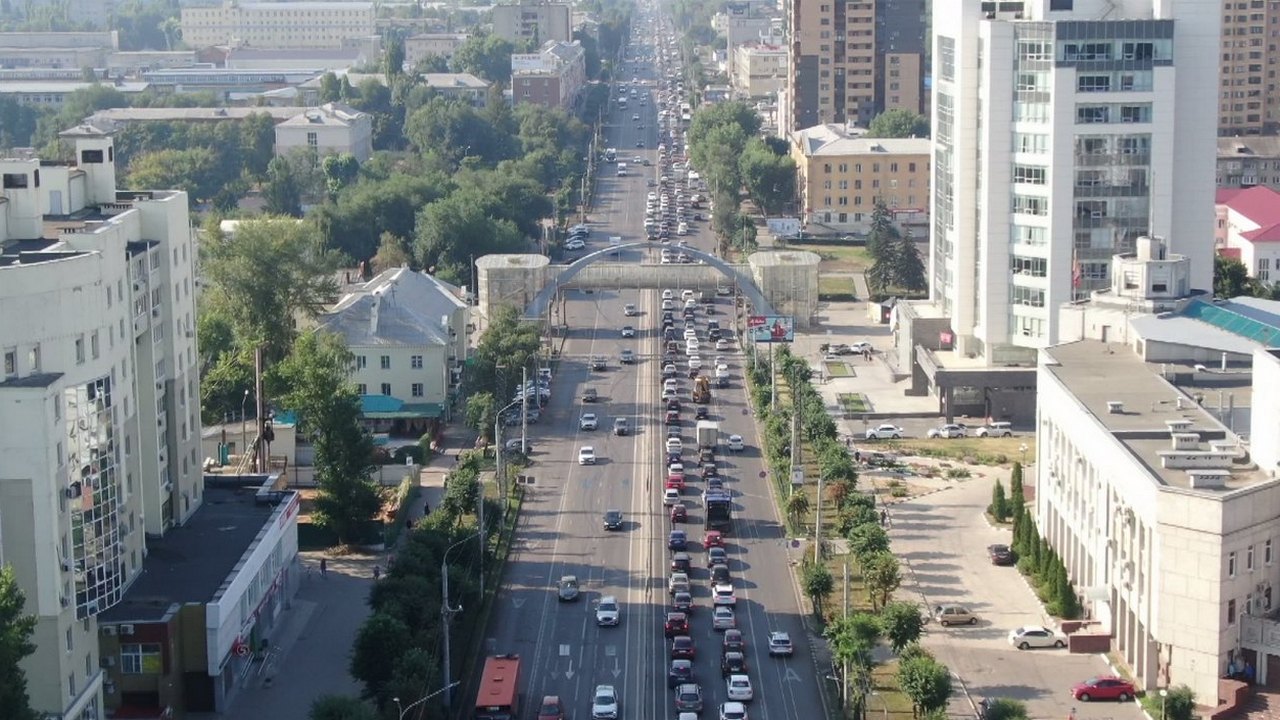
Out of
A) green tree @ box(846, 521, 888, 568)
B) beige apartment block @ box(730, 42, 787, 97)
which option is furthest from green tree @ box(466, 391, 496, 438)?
beige apartment block @ box(730, 42, 787, 97)

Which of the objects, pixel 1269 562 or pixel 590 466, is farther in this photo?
pixel 590 466

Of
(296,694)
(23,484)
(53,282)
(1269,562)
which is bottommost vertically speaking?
(296,694)

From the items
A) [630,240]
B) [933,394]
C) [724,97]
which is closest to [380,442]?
[933,394]

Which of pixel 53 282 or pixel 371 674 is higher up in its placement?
pixel 53 282

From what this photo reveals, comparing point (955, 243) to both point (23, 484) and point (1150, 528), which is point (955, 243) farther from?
point (23, 484)

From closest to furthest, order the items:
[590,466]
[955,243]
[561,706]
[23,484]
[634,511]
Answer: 1. [23,484]
2. [561,706]
3. [634,511]
4. [590,466]
5. [955,243]

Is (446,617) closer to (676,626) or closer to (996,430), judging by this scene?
(676,626)

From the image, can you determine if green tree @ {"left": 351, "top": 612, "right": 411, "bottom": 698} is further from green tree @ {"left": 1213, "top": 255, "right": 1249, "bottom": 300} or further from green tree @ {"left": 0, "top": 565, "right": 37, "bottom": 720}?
green tree @ {"left": 1213, "top": 255, "right": 1249, "bottom": 300}

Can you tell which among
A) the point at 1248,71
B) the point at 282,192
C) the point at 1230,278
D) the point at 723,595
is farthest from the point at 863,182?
the point at 723,595
